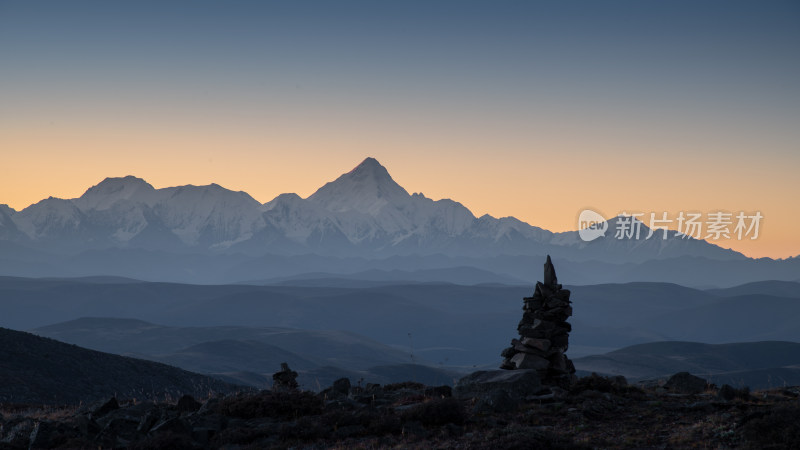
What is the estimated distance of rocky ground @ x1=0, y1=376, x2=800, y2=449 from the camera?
15820 millimetres

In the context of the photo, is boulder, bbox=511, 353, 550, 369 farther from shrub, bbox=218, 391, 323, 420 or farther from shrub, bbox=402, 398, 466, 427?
shrub, bbox=218, 391, 323, 420

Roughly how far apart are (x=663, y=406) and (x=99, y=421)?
54.7ft

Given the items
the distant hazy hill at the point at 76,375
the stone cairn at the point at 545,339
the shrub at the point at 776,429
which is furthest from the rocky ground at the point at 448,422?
the distant hazy hill at the point at 76,375

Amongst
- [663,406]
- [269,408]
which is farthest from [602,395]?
[269,408]

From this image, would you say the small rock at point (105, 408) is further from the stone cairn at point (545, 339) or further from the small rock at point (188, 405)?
the stone cairn at point (545, 339)

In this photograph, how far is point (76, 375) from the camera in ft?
211

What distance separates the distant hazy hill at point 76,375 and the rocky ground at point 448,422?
38347mm

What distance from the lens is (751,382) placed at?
569 ft

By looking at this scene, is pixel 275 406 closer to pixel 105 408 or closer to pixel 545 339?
pixel 105 408

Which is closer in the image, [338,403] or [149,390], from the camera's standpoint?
[338,403]

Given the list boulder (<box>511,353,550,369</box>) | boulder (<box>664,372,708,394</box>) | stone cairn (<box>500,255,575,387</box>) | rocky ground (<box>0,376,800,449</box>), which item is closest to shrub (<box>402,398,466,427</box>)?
rocky ground (<box>0,376,800,449</box>)

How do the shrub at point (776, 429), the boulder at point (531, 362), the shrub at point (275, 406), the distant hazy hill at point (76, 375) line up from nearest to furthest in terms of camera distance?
the shrub at point (776, 429)
the shrub at point (275, 406)
the boulder at point (531, 362)
the distant hazy hill at point (76, 375)

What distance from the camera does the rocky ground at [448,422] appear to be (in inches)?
623

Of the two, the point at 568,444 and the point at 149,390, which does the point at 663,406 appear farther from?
the point at 149,390
